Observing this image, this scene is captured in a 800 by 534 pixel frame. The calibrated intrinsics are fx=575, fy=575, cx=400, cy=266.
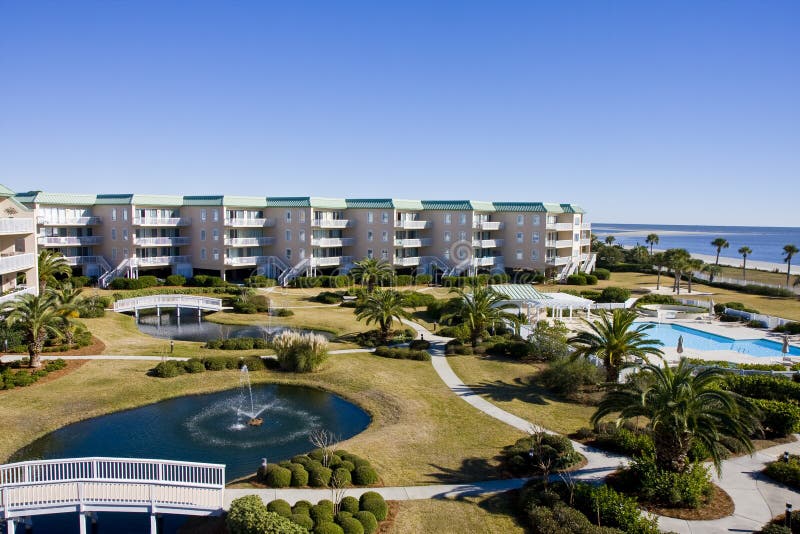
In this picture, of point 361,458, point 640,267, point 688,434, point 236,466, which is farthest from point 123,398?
point 640,267

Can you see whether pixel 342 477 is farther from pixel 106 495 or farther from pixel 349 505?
pixel 106 495

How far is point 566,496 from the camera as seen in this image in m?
18.1

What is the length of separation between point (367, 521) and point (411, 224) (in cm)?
5911

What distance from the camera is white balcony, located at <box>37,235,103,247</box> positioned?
6219 centimetres

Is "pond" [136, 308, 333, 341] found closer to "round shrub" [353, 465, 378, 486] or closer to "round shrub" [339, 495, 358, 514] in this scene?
"round shrub" [353, 465, 378, 486]

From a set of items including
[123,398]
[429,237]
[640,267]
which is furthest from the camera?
[640,267]

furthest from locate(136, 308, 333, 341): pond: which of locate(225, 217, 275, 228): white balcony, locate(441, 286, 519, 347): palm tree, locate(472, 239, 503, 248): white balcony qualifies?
locate(472, 239, 503, 248): white balcony

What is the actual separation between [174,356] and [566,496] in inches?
1042

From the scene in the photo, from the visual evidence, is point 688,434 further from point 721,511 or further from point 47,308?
point 47,308

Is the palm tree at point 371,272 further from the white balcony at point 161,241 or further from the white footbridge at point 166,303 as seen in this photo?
the white balcony at point 161,241

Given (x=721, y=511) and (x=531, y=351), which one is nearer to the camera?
(x=721, y=511)

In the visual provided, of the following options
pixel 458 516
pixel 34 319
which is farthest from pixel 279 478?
pixel 34 319

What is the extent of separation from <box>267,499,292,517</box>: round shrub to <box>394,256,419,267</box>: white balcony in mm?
56410

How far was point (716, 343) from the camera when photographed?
43.5 meters
